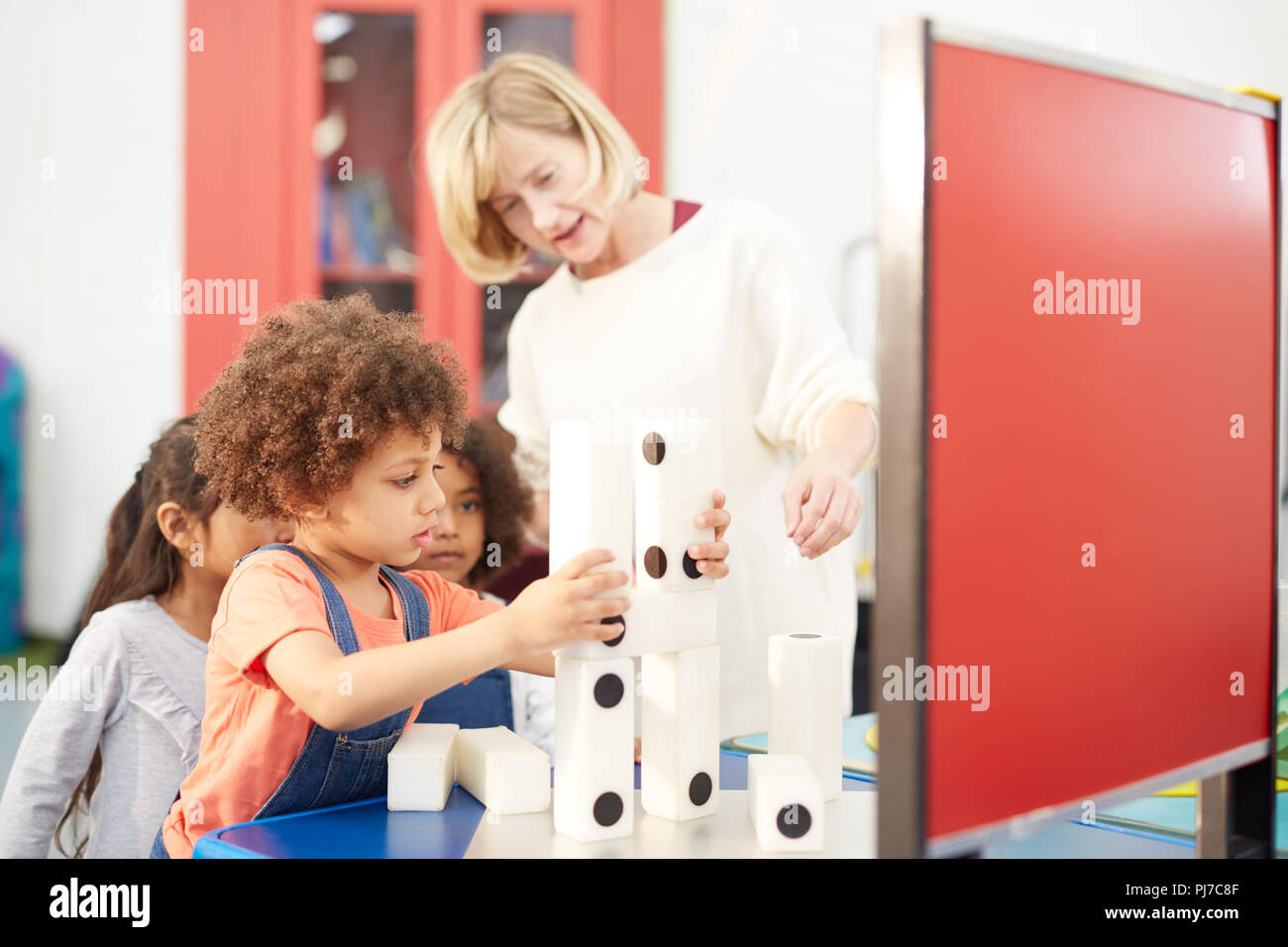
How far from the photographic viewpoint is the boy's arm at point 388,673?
2.84 feet

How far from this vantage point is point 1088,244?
2.32ft

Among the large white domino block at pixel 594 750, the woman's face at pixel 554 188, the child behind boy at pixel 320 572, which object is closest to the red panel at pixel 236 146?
the woman's face at pixel 554 188

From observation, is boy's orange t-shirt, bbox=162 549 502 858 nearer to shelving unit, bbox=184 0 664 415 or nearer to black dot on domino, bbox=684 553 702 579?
black dot on domino, bbox=684 553 702 579

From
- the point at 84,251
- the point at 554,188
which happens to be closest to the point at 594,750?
the point at 554,188

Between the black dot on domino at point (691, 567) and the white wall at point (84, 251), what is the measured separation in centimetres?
268

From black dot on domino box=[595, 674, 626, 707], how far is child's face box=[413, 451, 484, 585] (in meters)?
0.75

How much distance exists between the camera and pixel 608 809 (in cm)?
84

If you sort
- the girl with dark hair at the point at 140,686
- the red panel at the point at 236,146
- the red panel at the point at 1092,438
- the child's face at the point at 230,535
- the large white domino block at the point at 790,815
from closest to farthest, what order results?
the red panel at the point at 1092,438, the large white domino block at the point at 790,815, the girl with dark hair at the point at 140,686, the child's face at the point at 230,535, the red panel at the point at 236,146

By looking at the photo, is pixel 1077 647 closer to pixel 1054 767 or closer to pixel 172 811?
pixel 1054 767

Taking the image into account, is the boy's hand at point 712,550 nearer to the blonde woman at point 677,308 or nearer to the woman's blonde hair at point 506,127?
the blonde woman at point 677,308

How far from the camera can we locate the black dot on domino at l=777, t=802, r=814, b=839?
0.81 meters

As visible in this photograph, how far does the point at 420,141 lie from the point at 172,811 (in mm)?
2282

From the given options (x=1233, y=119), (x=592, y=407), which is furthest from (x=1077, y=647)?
(x=592, y=407)

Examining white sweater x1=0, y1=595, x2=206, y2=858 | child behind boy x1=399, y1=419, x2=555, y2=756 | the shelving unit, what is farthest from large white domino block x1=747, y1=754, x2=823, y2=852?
the shelving unit
